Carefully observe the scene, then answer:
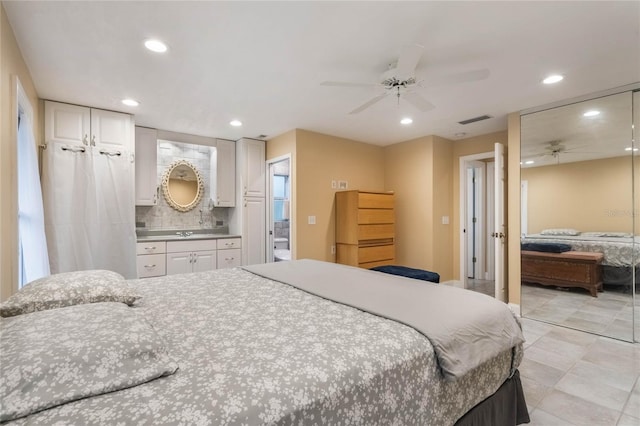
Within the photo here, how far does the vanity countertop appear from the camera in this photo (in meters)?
4.13

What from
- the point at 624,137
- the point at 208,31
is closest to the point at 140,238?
the point at 208,31

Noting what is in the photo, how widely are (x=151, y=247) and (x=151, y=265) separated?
24 centimetres

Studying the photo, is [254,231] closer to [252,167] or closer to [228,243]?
[228,243]

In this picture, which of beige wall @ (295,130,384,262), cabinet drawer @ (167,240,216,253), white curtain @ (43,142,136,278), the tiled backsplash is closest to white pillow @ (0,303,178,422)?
white curtain @ (43,142,136,278)

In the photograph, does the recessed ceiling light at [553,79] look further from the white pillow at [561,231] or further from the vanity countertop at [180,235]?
the vanity countertop at [180,235]

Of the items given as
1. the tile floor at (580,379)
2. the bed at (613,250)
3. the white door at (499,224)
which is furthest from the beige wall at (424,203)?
the tile floor at (580,379)

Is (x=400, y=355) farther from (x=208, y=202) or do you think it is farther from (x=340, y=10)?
(x=208, y=202)

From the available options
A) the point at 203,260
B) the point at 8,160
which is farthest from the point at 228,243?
the point at 8,160

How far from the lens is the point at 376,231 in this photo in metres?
4.53

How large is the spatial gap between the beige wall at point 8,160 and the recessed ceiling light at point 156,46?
30.0 inches

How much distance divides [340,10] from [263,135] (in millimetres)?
3016

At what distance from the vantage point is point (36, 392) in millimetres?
743

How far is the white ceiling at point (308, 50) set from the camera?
6.00ft

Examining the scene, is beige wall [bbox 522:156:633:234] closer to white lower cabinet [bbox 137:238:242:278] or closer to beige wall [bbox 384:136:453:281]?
beige wall [bbox 384:136:453:281]
